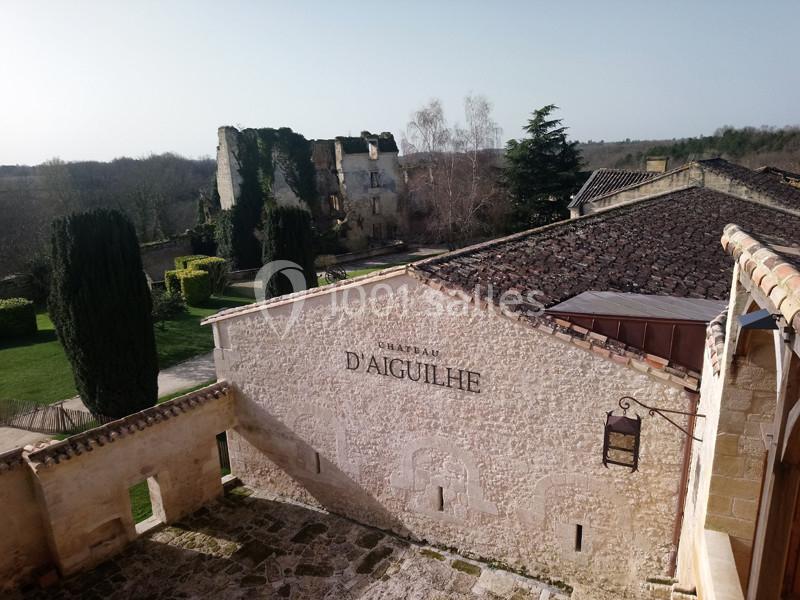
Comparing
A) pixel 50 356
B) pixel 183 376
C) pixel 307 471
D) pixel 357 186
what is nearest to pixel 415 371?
pixel 307 471

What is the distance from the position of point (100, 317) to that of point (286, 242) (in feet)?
32.4

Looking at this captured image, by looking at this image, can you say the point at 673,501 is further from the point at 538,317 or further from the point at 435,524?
the point at 435,524

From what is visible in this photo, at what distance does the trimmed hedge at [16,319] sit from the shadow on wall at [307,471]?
16.5 meters

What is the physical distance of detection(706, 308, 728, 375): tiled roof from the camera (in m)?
5.34

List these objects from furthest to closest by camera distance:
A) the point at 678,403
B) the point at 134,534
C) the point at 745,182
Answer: the point at 745,182 → the point at 134,534 → the point at 678,403

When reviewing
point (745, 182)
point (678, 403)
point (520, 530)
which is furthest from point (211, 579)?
point (745, 182)

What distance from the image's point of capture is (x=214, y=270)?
1102 inches

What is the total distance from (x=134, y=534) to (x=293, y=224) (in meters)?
14.5

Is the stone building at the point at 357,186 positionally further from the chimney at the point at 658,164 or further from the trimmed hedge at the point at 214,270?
the chimney at the point at 658,164

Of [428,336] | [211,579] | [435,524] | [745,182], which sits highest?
[745,182]

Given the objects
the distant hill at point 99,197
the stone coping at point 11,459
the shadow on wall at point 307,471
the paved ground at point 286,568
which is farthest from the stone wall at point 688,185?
the distant hill at point 99,197

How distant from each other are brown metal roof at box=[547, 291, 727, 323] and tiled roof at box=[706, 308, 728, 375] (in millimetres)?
752

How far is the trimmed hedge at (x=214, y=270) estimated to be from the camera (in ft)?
91.2

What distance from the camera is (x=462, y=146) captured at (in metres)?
35.7
